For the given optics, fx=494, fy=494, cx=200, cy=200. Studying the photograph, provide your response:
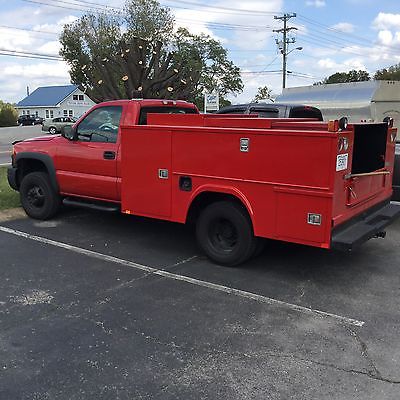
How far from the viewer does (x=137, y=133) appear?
6.37 m

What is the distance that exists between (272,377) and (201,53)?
62598 millimetres

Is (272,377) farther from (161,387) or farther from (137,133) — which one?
(137,133)

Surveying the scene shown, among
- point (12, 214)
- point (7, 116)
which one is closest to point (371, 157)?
point (12, 214)

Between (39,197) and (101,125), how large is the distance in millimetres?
1827

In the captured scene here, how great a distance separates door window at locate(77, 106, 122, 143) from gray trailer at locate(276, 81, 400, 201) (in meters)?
7.82

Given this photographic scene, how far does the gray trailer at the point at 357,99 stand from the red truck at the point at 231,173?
24.8 ft

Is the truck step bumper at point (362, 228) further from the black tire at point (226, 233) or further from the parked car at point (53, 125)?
the parked car at point (53, 125)

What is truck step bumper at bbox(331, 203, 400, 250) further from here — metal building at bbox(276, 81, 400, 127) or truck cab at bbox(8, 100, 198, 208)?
metal building at bbox(276, 81, 400, 127)

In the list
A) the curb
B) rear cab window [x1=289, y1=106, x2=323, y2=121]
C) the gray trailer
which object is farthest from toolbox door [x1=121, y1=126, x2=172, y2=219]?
the gray trailer

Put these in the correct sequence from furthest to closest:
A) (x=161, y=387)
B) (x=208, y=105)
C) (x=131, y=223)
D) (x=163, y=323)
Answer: (x=208, y=105), (x=131, y=223), (x=163, y=323), (x=161, y=387)

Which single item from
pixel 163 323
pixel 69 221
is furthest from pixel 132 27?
pixel 163 323

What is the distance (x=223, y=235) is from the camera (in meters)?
6.05

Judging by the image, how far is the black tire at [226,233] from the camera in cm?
569

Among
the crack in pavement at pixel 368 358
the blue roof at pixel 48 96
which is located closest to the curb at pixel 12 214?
the crack in pavement at pixel 368 358
